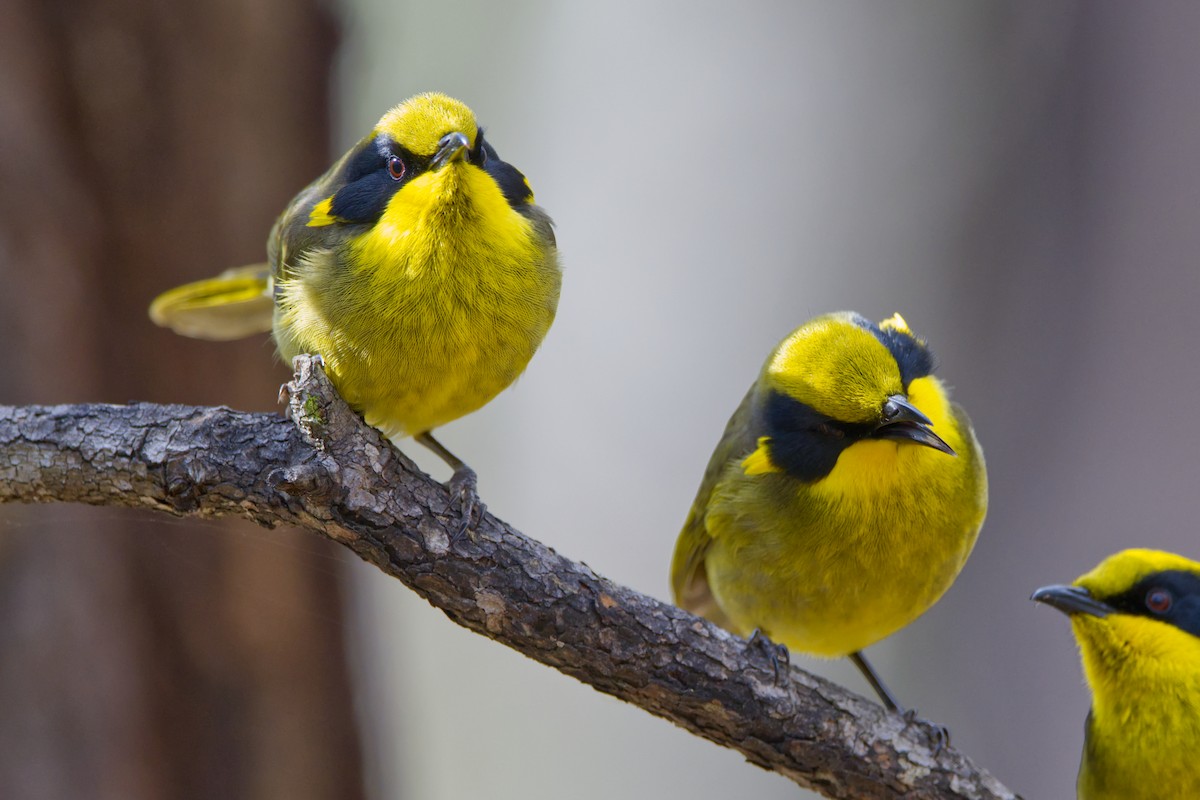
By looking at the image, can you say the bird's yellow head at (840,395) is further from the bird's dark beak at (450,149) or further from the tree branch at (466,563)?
the bird's dark beak at (450,149)

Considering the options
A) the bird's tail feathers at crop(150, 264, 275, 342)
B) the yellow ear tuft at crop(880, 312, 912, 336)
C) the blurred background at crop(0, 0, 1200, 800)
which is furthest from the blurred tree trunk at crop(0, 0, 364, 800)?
the yellow ear tuft at crop(880, 312, 912, 336)

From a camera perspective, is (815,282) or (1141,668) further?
(815,282)

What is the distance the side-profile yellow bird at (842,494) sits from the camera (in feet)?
9.71

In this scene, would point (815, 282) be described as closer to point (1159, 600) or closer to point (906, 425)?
point (1159, 600)

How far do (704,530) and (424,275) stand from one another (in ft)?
4.62

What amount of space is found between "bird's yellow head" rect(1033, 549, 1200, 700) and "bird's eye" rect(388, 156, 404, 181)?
1.98 m

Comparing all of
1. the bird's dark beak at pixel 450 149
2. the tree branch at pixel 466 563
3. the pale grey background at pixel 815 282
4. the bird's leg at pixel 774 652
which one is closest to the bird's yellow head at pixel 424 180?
the bird's dark beak at pixel 450 149

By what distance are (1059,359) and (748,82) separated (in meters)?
2.82

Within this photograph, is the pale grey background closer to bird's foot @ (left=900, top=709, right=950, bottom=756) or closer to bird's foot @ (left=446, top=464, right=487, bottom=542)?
bird's foot @ (left=900, top=709, right=950, bottom=756)

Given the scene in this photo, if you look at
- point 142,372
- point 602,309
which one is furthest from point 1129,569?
point 602,309

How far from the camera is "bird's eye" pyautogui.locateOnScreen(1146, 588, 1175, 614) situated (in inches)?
129

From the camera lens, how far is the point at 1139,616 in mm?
3279

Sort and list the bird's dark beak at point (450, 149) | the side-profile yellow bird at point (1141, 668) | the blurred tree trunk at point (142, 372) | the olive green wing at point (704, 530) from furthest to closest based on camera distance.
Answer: the blurred tree trunk at point (142, 372), the olive green wing at point (704, 530), the side-profile yellow bird at point (1141, 668), the bird's dark beak at point (450, 149)

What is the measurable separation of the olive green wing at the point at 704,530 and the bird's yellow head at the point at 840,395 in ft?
0.65
